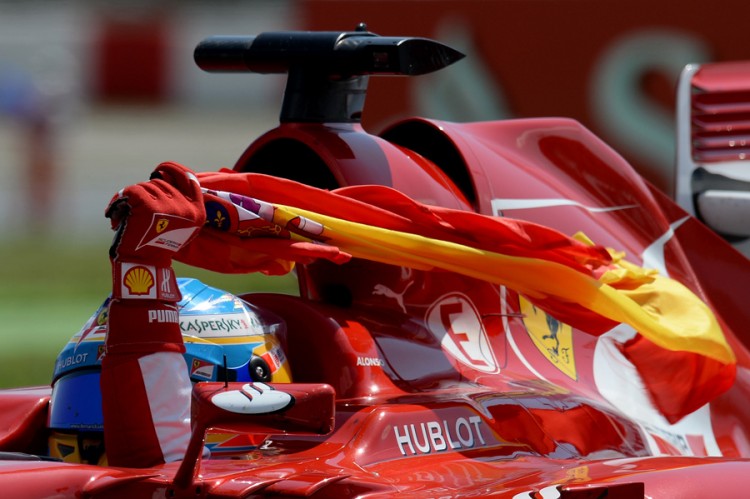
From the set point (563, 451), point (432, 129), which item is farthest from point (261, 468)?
point (432, 129)

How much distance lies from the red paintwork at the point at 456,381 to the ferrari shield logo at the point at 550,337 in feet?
0.05

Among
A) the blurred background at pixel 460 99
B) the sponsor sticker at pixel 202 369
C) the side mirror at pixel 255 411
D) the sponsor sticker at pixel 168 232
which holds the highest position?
the sponsor sticker at pixel 168 232

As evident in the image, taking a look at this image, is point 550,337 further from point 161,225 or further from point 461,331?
point 161,225

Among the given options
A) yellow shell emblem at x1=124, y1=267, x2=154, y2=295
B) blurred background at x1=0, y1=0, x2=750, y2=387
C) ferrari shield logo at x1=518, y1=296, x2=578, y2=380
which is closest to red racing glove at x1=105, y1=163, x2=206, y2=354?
yellow shell emblem at x1=124, y1=267, x2=154, y2=295

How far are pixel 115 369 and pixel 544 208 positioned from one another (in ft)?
5.70

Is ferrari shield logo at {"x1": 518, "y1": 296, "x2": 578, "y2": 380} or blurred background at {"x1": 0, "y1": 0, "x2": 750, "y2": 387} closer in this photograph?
ferrari shield logo at {"x1": 518, "y1": 296, "x2": 578, "y2": 380}

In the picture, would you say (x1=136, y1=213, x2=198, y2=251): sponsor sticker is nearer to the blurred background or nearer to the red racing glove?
the red racing glove

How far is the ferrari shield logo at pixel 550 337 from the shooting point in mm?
4215

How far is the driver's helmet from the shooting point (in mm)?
3463

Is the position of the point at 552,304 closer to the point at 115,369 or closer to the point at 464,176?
the point at 464,176

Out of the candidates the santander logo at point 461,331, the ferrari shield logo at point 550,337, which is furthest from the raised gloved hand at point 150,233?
the ferrari shield logo at point 550,337

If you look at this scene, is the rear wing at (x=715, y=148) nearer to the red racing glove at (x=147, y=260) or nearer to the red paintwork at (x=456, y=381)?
the red paintwork at (x=456, y=381)

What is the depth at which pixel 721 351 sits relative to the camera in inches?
170

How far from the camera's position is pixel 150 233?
322 cm
